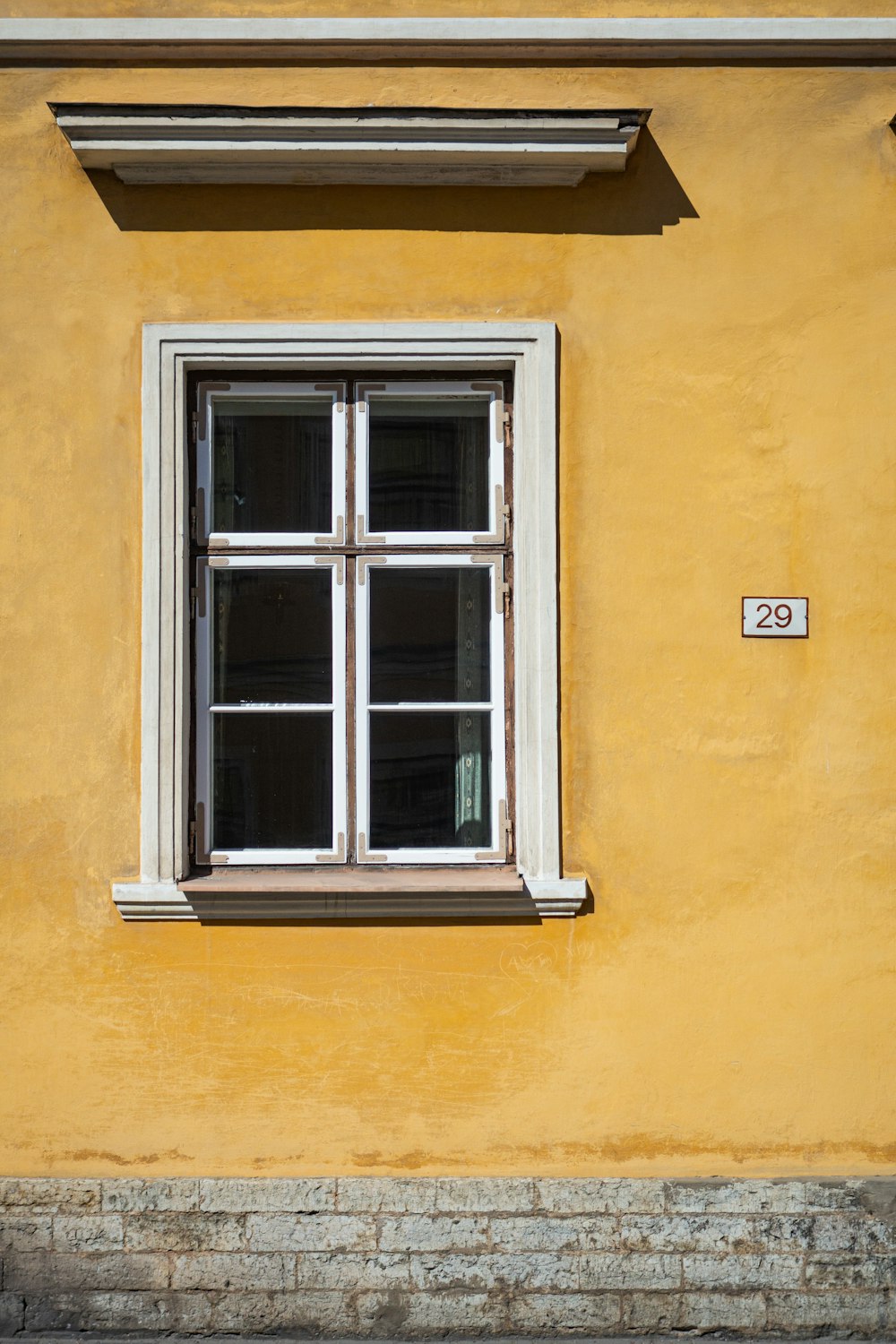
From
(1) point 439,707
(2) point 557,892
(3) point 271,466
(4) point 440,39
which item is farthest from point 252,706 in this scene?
(4) point 440,39

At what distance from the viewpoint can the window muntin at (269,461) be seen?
3.94 metres

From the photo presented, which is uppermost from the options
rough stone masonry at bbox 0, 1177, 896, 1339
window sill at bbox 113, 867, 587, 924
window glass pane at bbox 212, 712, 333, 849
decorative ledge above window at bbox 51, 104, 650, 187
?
decorative ledge above window at bbox 51, 104, 650, 187

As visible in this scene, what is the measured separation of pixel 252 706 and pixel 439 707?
644mm

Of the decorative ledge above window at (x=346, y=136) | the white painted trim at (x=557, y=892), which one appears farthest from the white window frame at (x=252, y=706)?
the decorative ledge above window at (x=346, y=136)

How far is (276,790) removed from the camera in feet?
12.9

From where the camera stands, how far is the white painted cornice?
3.76m

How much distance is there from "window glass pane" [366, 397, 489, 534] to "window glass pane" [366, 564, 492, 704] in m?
0.18

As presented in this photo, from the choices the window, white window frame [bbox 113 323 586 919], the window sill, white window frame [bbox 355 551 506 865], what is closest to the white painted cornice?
white window frame [bbox 113 323 586 919]

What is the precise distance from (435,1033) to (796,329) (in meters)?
2.63

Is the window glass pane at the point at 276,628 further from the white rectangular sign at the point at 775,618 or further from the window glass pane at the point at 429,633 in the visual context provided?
the white rectangular sign at the point at 775,618

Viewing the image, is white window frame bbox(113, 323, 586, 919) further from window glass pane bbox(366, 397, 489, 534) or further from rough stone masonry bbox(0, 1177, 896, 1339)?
rough stone masonry bbox(0, 1177, 896, 1339)

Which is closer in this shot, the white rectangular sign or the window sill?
the window sill

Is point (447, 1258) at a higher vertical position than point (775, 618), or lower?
lower

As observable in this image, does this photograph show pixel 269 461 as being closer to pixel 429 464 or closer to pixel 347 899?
pixel 429 464
